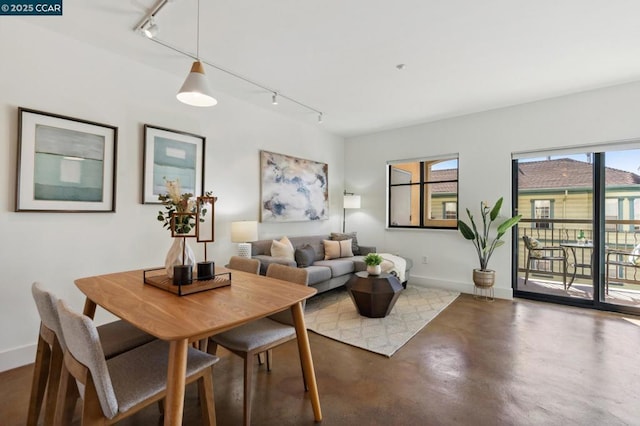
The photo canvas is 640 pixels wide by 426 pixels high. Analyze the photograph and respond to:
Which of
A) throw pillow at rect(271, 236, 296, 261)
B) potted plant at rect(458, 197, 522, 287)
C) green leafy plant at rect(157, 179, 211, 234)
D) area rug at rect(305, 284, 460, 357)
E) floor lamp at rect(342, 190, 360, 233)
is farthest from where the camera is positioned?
floor lamp at rect(342, 190, 360, 233)

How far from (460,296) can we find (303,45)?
393cm

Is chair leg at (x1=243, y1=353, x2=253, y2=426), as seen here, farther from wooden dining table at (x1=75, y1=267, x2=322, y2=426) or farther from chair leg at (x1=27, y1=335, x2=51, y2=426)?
chair leg at (x1=27, y1=335, x2=51, y2=426)

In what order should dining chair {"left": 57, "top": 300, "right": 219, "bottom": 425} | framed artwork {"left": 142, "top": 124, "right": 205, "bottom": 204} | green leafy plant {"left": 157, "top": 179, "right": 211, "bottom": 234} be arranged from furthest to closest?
framed artwork {"left": 142, "top": 124, "right": 205, "bottom": 204} < green leafy plant {"left": 157, "top": 179, "right": 211, "bottom": 234} < dining chair {"left": 57, "top": 300, "right": 219, "bottom": 425}

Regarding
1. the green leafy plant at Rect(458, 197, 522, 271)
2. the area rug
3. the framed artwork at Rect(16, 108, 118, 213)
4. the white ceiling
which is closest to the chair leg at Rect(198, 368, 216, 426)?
the area rug

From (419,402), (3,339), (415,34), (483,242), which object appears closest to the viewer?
(419,402)

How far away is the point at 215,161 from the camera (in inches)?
147

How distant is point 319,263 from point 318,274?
0.53 metres

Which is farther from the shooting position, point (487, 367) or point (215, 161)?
point (215, 161)

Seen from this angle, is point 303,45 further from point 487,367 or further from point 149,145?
point 487,367

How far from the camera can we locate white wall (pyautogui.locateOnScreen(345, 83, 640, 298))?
3659 mm

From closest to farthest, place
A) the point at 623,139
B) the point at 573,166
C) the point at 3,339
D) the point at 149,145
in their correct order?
1. the point at 3,339
2. the point at 149,145
3. the point at 623,139
4. the point at 573,166

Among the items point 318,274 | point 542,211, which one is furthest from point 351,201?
point 542,211

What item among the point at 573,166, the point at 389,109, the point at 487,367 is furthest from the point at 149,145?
the point at 573,166

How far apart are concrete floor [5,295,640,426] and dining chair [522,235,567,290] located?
1.15 meters
